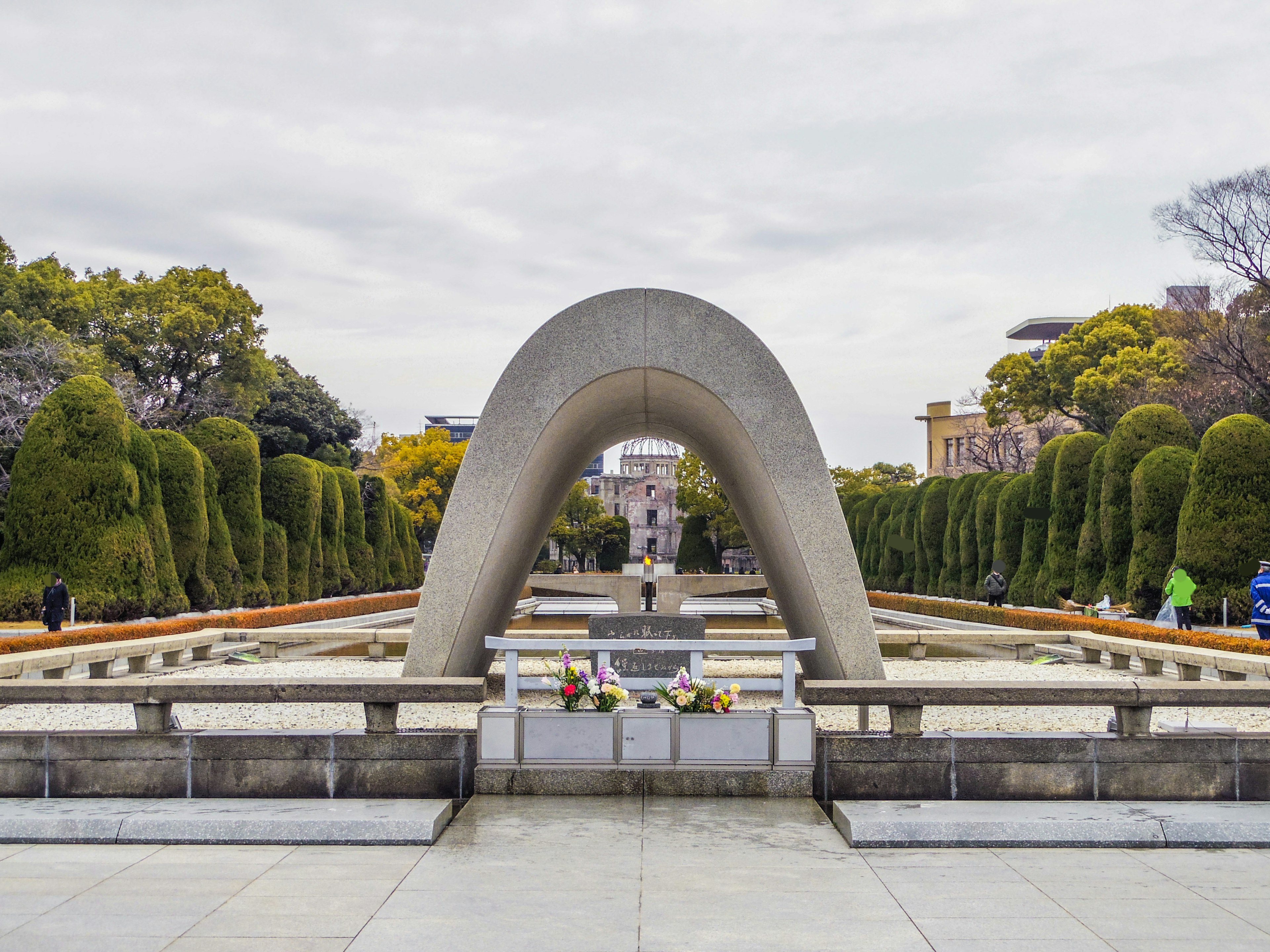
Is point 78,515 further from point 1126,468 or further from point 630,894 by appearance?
point 1126,468

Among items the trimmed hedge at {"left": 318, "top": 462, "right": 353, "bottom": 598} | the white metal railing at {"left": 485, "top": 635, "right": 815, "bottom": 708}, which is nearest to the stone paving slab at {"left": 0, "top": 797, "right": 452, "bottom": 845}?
the white metal railing at {"left": 485, "top": 635, "right": 815, "bottom": 708}

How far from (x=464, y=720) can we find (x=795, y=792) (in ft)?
13.5

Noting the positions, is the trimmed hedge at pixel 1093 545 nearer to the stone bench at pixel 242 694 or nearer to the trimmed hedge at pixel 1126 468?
the trimmed hedge at pixel 1126 468

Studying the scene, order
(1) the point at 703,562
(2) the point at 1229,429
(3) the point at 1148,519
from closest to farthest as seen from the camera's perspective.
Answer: (2) the point at 1229,429 < (3) the point at 1148,519 < (1) the point at 703,562

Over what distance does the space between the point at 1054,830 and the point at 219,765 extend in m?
4.71

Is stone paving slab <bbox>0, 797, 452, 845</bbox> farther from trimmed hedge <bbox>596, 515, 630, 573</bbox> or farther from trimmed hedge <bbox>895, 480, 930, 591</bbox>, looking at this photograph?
trimmed hedge <bbox>596, 515, 630, 573</bbox>

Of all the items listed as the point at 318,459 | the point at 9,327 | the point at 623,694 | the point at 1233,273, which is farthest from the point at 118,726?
the point at 318,459

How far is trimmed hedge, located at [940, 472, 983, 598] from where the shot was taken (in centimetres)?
2969

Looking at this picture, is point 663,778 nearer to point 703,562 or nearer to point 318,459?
point 318,459

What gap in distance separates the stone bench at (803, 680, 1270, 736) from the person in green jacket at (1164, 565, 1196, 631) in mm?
10645

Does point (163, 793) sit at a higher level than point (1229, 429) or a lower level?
lower

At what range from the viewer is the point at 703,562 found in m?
53.6

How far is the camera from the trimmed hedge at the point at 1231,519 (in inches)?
696

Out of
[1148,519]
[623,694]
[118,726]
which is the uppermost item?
[1148,519]
